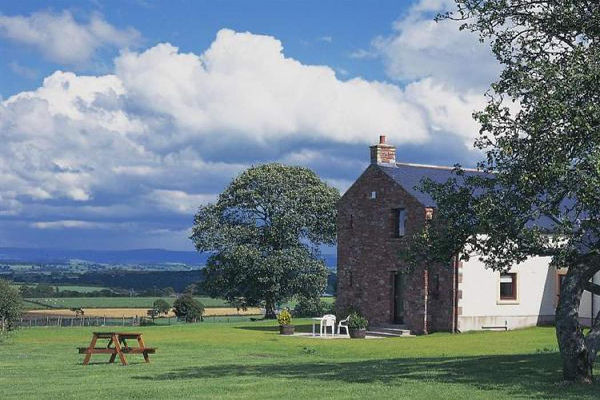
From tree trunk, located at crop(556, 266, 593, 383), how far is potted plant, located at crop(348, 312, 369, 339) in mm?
22533

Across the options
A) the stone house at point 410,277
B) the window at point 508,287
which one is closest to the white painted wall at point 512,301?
the stone house at point 410,277

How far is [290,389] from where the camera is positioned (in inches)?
785

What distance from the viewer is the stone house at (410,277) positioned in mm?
43375

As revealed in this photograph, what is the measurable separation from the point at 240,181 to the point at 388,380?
42600 millimetres

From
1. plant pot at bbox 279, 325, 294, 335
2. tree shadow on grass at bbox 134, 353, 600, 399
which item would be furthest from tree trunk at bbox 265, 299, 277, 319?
tree shadow on grass at bbox 134, 353, 600, 399

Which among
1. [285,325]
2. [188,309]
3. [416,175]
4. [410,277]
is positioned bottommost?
[285,325]

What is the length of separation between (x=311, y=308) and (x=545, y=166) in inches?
1884

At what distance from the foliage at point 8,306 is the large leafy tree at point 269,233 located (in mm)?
21221

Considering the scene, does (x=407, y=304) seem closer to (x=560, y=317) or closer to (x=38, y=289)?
(x=560, y=317)

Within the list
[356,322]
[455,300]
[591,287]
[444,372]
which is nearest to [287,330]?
[356,322]

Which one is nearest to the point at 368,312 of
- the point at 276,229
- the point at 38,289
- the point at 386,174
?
the point at 386,174

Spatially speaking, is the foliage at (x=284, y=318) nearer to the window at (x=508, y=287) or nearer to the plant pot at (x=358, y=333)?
the plant pot at (x=358, y=333)

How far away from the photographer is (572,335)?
20562mm

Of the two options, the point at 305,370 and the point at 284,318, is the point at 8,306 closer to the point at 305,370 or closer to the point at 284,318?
the point at 284,318
